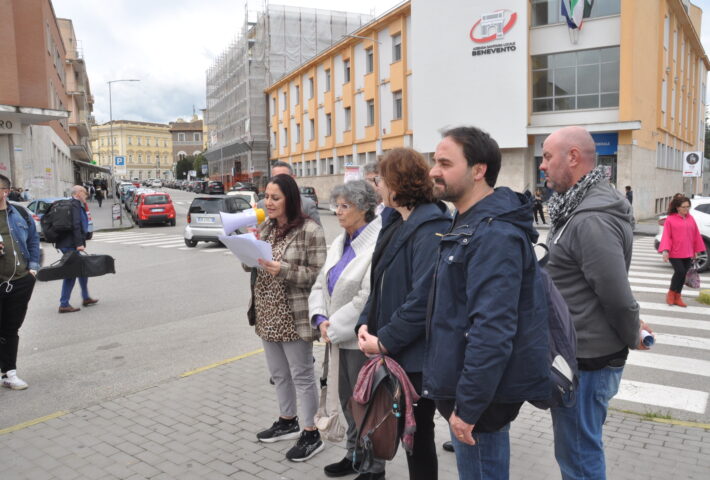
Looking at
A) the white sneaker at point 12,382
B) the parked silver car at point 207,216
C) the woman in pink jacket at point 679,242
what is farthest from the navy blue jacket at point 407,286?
the parked silver car at point 207,216

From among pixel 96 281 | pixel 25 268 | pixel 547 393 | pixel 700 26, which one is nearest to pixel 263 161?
pixel 700 26

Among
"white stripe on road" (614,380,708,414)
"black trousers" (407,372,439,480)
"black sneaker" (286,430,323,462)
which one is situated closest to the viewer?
"black trousers" (407,372,439,480)

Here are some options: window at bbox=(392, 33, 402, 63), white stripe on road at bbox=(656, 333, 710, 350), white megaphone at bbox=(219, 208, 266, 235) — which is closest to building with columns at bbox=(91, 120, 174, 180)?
window at bbox=(392, 33, 402, 63)

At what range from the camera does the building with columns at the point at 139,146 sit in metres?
136

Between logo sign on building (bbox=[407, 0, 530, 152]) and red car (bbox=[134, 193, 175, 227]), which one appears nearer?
red car (bbox=[134, 193, 175, 227])

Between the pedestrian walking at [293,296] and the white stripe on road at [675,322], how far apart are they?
5.97 metres

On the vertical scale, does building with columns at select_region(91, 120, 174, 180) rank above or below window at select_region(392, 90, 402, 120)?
above

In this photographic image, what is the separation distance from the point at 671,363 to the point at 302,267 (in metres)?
4.67

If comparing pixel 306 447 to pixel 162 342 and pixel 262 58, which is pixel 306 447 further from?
pixel 262 58

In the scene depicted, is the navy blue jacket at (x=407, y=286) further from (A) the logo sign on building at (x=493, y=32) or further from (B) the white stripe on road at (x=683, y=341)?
(A) the logo sign on building at (x=493, y=32)

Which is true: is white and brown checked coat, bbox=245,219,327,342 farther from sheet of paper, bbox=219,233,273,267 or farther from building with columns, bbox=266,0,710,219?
building with columns, bbox=266,0,710,219

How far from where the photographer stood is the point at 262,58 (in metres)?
61.3

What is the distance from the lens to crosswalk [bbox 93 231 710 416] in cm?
534

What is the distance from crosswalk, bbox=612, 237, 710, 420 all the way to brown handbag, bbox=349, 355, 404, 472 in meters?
3.19
